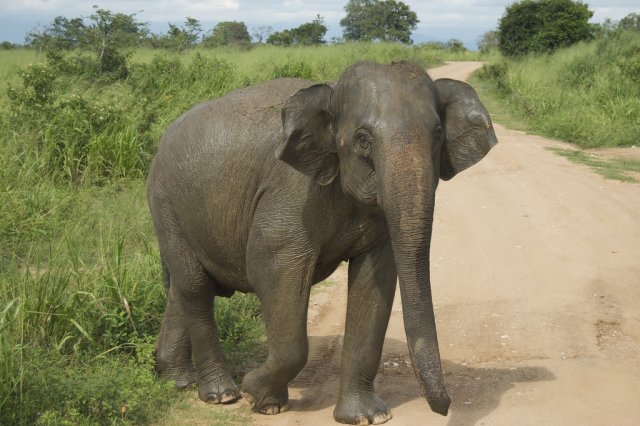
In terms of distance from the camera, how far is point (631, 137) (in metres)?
15.7

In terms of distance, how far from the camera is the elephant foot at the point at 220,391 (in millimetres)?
5367

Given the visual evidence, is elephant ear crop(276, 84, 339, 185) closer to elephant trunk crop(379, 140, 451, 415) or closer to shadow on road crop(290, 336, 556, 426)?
elephant trunk crop(379, 140, 451, 415)

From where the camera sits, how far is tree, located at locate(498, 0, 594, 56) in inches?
1126

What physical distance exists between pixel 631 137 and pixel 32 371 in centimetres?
1301

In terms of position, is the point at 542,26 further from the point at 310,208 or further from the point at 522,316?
the point at 310,208

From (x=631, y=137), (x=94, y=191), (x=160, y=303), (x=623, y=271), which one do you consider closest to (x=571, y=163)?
(x=631, y=137)

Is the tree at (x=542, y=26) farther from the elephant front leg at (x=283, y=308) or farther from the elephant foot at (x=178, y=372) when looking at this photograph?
the elephant front leg at (x=283, y=308)

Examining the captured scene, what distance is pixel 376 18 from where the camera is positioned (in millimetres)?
56625

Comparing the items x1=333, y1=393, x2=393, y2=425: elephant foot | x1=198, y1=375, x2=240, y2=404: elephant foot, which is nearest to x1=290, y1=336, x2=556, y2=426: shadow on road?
x1=333, y1=393, x2=393, y2=425: elephant foot

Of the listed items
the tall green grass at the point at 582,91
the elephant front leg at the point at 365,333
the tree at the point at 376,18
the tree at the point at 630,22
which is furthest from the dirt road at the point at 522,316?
the tree at the point at 376,18

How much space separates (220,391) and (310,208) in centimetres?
144

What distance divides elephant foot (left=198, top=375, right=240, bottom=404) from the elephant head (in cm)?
159

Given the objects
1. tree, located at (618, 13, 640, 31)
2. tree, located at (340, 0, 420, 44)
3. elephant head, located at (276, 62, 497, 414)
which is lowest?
tree, located at (340, 0, 420, 44)

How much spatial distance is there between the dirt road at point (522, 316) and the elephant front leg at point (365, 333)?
17 cm
